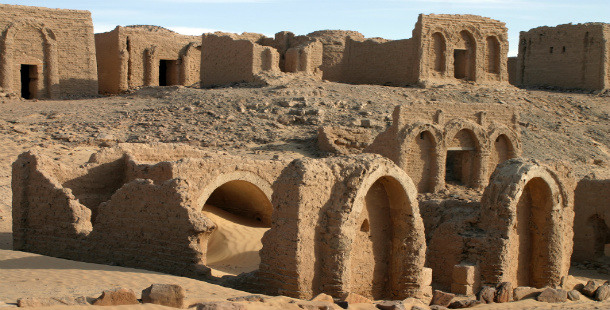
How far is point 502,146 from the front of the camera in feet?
67.8

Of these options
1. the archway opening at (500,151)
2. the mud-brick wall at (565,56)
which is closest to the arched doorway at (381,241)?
the archway opening at (500,151)

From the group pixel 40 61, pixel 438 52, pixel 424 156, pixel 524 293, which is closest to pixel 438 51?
pixel 438 52

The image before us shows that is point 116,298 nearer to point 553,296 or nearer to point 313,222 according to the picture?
point 313,222

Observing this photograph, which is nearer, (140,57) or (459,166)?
(459,166)

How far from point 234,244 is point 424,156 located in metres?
6.50

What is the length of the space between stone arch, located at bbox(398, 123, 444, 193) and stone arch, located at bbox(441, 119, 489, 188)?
48cm

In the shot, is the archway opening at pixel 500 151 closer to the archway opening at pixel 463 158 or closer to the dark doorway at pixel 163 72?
the archway opening at pixel 463 158

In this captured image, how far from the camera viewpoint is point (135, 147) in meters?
14.6

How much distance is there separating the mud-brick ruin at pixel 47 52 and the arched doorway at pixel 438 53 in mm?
11839

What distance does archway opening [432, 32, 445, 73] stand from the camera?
2756 cm

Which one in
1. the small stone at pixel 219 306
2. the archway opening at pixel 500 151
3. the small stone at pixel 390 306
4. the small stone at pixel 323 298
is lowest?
the small stone at pixel 390 306

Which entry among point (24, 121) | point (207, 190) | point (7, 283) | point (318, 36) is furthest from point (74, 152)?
point (318, 36)

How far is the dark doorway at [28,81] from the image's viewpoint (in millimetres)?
25141

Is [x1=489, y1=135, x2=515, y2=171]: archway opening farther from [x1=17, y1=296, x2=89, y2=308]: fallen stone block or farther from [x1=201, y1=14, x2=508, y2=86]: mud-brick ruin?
[x1=17, y1=296, x2=89, y2=308]: fallen stone block
